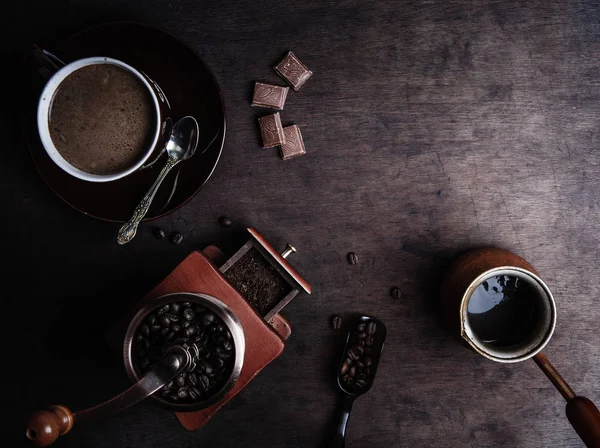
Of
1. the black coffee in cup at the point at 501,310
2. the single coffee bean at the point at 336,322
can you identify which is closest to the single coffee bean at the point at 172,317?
the single coffee bean at the point at 336,322

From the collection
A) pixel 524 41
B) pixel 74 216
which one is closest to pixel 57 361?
pixel 74 216

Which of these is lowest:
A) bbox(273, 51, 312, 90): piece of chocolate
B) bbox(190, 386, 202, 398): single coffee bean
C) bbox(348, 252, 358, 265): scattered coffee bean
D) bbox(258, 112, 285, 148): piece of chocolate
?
bbox(348, 252, 358, 265): scattered coffee bean

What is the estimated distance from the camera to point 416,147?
1.54 m

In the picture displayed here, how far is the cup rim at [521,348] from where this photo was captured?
1288 mm

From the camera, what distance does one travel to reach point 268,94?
1.50 m

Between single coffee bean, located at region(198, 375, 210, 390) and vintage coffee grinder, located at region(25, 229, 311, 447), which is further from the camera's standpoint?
single coffee bean, located at region(198, 375, 210, 390)

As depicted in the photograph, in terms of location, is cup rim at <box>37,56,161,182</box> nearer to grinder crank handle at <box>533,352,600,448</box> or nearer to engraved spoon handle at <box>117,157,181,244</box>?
engraved spoon handle at <box>117,157,181,244</box>

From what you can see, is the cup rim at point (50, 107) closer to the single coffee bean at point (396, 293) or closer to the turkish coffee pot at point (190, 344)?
the turkish coffee pot at point (190, 344)

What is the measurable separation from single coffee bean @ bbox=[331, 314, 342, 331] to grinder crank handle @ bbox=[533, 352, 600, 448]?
21.9 inches

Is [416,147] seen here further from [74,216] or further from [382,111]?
[74,216]

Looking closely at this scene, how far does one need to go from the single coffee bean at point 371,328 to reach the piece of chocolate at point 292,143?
21.6 inches

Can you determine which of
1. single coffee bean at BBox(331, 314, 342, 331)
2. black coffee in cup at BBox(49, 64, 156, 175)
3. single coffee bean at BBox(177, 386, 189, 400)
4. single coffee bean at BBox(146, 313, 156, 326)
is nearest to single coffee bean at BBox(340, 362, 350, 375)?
single coffee bean at BBox(331, 314, 342, 331)

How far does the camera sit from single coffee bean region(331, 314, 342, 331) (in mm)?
1548

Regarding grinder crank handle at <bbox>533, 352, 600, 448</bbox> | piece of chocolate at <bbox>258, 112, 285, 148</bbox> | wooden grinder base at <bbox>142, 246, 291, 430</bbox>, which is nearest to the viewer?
grinder crank handle at <bbox>533, 352, 600, 448</bbox>
